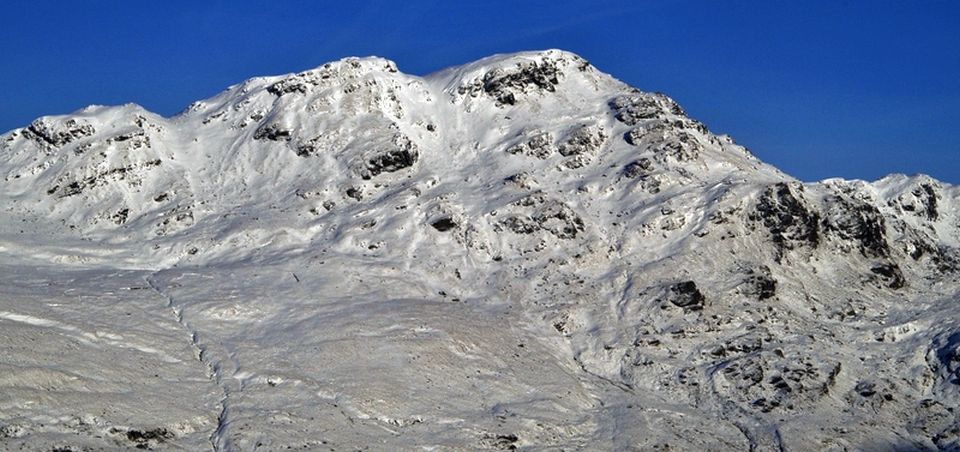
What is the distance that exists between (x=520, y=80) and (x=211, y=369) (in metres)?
51.9

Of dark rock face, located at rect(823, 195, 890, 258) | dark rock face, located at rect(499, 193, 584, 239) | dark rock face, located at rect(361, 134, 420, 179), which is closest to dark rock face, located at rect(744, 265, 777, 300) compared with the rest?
dark rock face, located at rect(823, 195, 890, 258)

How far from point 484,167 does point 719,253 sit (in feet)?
77.3

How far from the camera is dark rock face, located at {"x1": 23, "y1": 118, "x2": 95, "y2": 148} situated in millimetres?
87812

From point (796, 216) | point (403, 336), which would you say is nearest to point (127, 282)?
point (403, 336)

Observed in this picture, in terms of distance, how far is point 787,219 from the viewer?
73.4 metres

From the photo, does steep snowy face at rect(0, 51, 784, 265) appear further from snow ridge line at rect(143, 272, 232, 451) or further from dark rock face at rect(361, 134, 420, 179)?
snow ridge line at rect(143, 272, 232, 451)

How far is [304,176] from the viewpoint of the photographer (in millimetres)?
84562

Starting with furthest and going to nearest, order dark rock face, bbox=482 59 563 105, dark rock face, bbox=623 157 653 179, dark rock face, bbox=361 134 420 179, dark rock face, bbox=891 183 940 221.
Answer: dark rock face, bbox=482 59 563 105 < dark rock face, bbox=891 183 940 221 < dark rock face, bbox=361 134 420 179 < dark rock face, bbox=623 157 653 179

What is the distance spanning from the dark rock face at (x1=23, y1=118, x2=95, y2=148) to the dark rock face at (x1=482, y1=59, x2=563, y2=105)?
39.1 m

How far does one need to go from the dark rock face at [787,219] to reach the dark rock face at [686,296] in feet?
33.2

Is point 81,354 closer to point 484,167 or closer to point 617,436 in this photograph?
point 617,436

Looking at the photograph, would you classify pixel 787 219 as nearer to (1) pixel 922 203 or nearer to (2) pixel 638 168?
(2) pixel 638 168

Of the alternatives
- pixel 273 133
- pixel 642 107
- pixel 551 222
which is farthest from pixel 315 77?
pixel 551 222

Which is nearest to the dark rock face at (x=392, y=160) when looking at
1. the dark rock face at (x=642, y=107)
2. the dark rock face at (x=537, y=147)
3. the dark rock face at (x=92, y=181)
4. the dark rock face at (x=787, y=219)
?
the dark rock face at (x=537, y=147)
